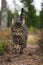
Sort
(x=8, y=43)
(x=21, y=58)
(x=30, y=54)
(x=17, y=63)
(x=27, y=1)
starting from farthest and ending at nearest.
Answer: (x=27, y=1) < (x=8, y=43) < (x=30, y=54) < (x=21, y=58) < (x=17, y=63)

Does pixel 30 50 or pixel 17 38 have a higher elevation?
pixel 17 38

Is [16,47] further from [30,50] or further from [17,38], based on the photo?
[30,50]

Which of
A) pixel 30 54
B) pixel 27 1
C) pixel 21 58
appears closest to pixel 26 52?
pixel 30 54

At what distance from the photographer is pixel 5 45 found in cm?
1123

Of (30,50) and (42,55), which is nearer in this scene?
(42,55)

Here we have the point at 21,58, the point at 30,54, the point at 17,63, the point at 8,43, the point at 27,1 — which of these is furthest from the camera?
the point at 27,1

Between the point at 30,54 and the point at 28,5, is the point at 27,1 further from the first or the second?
the point at 30,54

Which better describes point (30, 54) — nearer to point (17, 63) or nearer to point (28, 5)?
point (17, 63)

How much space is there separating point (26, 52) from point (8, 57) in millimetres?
1300

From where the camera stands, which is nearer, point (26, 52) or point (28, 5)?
point (26, 52)

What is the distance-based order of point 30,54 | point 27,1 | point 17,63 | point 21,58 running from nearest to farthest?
point 17,63 → point 21,58 → point 30,54 → point 27,1

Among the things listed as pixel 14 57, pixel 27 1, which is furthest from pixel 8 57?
pixel 27 1

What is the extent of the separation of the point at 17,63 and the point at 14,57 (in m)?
0.74

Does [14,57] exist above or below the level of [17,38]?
below
